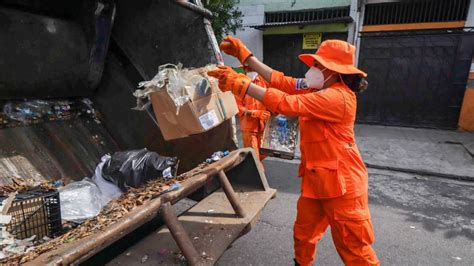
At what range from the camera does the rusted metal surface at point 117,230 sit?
0.95 meters

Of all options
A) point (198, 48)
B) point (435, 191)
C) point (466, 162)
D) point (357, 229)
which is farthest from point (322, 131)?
point (466, 162)

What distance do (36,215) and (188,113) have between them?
0.88 m

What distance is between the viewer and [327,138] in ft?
5.87

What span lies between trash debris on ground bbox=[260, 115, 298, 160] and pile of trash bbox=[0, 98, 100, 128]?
1510 millimetres

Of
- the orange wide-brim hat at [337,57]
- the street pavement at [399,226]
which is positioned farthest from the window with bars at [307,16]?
the orange wide-brim hat at [337,57]

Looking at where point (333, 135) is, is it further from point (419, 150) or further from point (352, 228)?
point (419, 150)

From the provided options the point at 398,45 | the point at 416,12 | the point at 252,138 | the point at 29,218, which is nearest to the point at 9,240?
the point at 29,218

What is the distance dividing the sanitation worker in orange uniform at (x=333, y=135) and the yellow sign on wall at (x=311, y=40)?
6.59m

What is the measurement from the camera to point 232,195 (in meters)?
1.68

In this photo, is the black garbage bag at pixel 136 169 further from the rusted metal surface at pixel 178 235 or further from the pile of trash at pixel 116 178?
the rusted metal surface at pixel 178 235

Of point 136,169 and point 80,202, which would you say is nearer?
point 80,202

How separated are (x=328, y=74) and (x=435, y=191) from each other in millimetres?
3132

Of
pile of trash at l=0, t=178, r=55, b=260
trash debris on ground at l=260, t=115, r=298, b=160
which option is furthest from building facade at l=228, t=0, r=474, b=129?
pile of trash at l=0, t=178, r=55, b=260

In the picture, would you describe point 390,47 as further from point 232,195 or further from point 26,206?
point 26,206
